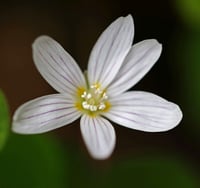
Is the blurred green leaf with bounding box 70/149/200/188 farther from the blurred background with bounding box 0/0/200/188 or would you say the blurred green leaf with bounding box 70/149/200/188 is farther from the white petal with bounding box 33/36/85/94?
the white petal with bounding box 33/36/85/94

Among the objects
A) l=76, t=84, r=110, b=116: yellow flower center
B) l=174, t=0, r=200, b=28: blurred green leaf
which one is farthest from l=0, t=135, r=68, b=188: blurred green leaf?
l=174, t=0, r=200, b=28: blurred green leaf

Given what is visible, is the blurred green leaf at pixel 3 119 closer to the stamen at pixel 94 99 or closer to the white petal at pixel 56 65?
the white petal at pixel 56 65

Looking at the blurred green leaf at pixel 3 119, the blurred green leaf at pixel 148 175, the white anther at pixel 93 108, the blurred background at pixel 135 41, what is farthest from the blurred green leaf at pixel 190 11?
the blurred green leaf at pixel 3 119

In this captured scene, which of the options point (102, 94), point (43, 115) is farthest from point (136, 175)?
point (43, 115)

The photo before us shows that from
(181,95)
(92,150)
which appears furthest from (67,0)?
(92,150)

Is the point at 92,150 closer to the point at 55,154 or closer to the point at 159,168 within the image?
the point at 55,154

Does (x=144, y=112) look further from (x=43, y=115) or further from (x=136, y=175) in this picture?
(x=136, y=175)

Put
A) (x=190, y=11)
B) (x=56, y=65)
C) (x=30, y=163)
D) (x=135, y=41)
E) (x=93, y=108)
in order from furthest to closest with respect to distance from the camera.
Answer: (x=135, y=41) → (x=190, y=11) → (x=30, y=163) → (x=93, y=108) → (x=56, y=65)
